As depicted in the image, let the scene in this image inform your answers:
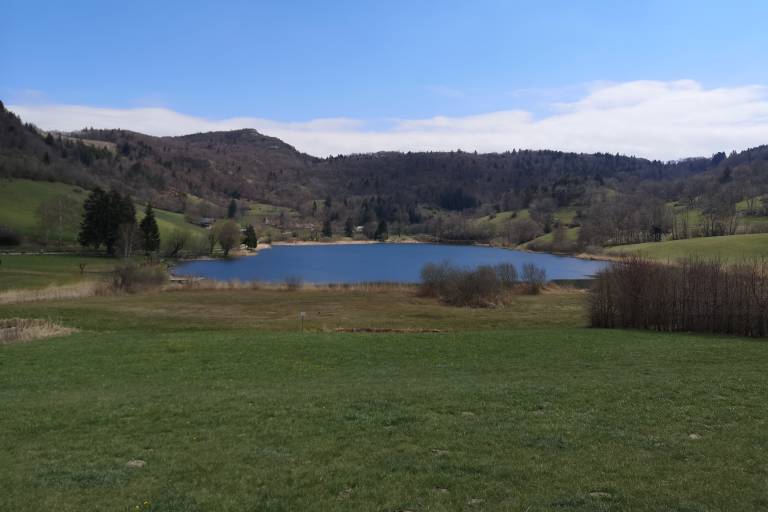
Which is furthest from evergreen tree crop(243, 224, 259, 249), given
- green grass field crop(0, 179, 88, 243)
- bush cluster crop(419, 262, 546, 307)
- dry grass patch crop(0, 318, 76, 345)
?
dry grass patch crop(0, 318, 76, 345)

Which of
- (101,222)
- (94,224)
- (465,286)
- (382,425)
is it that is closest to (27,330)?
(382,425)

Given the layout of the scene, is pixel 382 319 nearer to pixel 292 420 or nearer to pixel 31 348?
pixel 31 348

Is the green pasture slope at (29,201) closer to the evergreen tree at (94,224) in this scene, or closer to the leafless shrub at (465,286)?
the evergreen tree at (94,224)

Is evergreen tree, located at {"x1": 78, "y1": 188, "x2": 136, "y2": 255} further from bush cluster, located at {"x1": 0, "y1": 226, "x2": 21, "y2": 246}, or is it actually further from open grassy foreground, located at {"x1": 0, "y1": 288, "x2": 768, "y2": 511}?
open grassy foreground, located at {"x1": 0, "y1": 288, "x2": 768, "y2": 511}

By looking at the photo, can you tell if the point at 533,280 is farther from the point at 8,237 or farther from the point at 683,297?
the point at 8,237

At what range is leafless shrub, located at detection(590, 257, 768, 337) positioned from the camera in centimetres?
2731

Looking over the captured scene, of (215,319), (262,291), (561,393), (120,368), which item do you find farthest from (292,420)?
(262,291)

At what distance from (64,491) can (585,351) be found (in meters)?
17.6

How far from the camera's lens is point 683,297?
2914cm

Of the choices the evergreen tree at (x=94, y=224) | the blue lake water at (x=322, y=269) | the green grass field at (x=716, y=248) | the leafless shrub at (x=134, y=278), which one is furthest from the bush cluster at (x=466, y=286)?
the evergreen tree at (x=94, y=224)

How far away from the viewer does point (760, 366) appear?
16.7 m

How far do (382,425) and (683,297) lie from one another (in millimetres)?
24668

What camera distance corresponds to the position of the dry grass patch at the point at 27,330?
23000 mm

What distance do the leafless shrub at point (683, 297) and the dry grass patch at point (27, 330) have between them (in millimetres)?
28184
